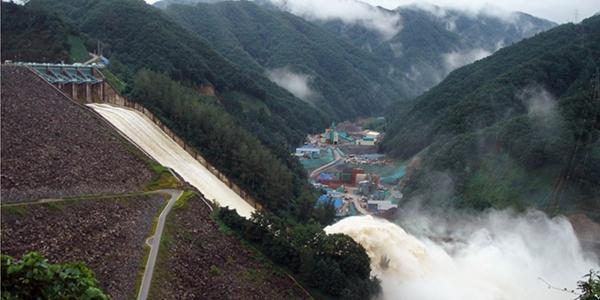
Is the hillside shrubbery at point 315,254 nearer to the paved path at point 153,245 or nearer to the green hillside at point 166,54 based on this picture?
the paved path at point 153,245

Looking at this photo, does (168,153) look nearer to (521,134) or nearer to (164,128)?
(164,128)

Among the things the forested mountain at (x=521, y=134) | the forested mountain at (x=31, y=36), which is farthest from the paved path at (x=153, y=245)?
the forested mountain at (x=521, y=134)

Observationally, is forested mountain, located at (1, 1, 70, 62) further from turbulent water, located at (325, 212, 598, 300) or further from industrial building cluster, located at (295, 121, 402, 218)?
turbulent water, located at (325, 212, 598, 300)

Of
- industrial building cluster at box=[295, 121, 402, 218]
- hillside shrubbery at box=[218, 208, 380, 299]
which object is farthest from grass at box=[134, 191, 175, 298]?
industrial building cluster at box=[295, 121, 402, 218]

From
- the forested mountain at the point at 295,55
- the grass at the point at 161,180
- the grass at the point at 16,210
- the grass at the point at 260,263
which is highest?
the forested mountain at the point at 295,55

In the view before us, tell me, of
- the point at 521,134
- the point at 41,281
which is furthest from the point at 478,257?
the point at 41,281

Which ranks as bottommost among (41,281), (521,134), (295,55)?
(41,281)
